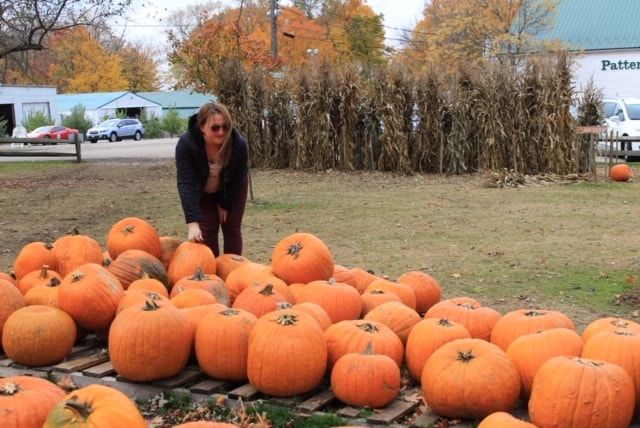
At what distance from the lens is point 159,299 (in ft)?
13.3

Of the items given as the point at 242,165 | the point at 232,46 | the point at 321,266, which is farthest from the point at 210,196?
the point at 232,46

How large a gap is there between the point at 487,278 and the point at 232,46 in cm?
2185

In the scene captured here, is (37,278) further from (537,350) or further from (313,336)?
(537,350)

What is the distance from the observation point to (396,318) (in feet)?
13.6

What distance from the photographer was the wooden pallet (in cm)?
342

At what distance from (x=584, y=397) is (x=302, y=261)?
2158 millimetres

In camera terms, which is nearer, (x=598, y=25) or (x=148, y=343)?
(x=148, y=343)

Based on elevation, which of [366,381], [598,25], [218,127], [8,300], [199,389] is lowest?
[199,389]

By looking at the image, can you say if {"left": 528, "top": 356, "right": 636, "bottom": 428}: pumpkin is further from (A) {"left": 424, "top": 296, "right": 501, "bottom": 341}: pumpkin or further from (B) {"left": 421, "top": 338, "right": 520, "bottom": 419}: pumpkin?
(A) {"left": 424, "top": 296, "right": 501, "bottom": 341}: pumpkin

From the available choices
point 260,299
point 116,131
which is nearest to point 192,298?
point 260,299

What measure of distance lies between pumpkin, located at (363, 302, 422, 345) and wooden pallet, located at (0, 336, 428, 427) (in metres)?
0.40

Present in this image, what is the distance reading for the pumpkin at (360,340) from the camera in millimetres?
3768

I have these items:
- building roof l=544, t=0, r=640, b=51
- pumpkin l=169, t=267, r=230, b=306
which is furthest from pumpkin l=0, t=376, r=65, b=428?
building roof l=544, t=0, r=640, b=51

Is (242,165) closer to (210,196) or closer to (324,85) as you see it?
(210,196)
